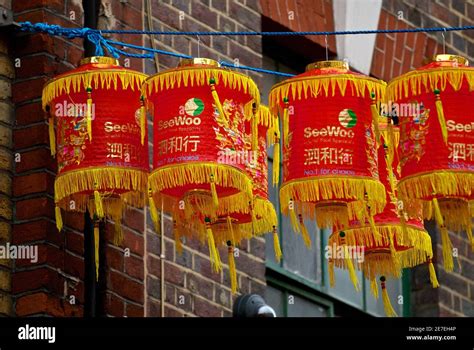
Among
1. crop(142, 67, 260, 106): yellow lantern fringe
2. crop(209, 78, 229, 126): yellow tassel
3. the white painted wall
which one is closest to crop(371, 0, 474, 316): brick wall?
the white painted wall

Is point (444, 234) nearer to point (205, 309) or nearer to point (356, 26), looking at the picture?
point (205, 309)

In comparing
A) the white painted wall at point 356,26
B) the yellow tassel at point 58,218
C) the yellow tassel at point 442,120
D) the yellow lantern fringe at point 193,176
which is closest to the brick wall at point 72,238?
the yellow tassel at point 58,218

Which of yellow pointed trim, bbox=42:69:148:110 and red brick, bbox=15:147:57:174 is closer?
yellow pointed trim, bbox=42:69:148:110

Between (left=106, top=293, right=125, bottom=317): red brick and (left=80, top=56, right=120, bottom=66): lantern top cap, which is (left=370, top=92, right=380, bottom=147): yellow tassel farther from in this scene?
(left=106, top=293, right=125, bottom=317): red brick

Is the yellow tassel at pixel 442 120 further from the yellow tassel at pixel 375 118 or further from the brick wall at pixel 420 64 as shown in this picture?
the brick wall at pixel 420 64

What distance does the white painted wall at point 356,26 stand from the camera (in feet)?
45.1

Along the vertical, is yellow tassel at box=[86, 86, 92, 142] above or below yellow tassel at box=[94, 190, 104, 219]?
above

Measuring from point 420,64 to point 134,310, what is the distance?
3596mm

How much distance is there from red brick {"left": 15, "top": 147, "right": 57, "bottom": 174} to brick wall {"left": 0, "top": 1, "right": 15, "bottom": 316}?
6 centimetres

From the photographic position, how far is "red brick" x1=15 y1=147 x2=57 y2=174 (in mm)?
11102

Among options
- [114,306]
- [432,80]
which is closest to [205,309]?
[114,306]

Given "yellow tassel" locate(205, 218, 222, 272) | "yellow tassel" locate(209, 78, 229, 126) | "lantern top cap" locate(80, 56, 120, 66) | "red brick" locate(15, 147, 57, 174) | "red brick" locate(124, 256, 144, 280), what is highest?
"lantern top cap" locate(80, 56, 120, 66)

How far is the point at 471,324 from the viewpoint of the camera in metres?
10.6

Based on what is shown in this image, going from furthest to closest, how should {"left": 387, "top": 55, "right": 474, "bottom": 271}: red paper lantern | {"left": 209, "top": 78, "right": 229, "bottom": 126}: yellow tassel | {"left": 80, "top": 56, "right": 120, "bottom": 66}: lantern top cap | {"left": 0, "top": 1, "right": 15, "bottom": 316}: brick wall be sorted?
{"left": 0, "top": 1, "right": 15, "bottom": 316}: brick wall
{"left": 80, "top": 56, "right": 120, "bottom": 66}: lantern top cap
{"left": 387, "top": 55, "right": 474, "bottom": 271}: red paper lantern
{"left": 209, "top": 78, "right": 229, "bottom": 126}: yellow tassel
